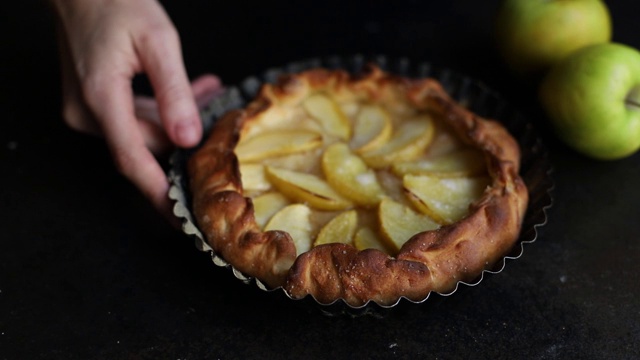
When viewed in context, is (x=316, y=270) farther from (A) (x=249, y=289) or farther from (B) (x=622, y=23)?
(B) (x=622, y=23)

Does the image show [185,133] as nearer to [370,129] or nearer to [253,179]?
[253,179]

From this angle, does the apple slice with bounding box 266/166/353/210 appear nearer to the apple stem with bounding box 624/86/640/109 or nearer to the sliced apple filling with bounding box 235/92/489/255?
the sliced apple filling with bounding box 235/92/489/255

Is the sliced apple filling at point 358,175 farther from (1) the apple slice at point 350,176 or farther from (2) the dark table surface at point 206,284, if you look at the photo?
(2) the dark table surface at point 206,284

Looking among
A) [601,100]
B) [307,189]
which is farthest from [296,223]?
[601,100]

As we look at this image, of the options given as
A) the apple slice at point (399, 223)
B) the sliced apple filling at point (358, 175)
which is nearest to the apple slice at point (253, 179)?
the sliced apple filling at point (358, 175)

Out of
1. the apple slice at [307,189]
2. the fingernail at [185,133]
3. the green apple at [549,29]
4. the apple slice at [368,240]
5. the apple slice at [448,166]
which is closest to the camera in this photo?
the apple slice at [368,240]

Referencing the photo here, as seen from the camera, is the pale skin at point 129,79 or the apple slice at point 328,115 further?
the apple slice at point 328,115

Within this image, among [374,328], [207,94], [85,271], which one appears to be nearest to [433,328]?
[374,328]
